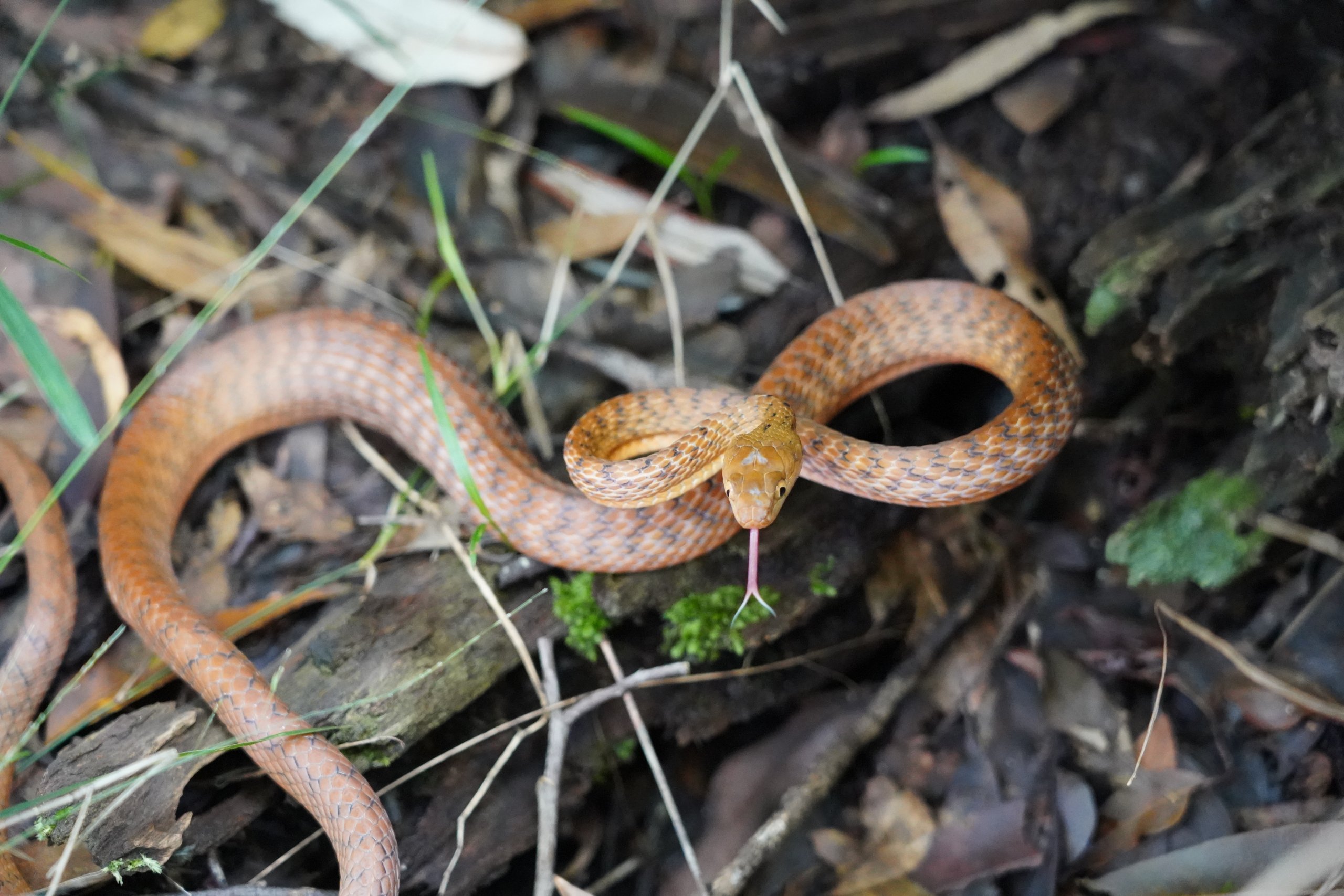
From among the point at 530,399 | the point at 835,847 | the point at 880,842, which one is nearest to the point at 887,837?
the point at 880,842

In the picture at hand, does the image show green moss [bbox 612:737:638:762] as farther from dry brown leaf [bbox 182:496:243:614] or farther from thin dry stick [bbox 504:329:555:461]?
dry brown leaf [bbox 182:496:243:614]

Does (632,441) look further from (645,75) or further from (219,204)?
(219,204)

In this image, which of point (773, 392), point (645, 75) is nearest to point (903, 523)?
point (773, 392)

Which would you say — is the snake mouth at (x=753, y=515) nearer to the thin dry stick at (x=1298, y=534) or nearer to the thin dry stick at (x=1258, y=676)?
the thin dry stick at (x=1258, y=676)

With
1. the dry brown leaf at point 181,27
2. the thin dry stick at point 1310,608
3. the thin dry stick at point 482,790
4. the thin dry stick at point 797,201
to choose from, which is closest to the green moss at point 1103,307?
the thin dry stick at point 797,201

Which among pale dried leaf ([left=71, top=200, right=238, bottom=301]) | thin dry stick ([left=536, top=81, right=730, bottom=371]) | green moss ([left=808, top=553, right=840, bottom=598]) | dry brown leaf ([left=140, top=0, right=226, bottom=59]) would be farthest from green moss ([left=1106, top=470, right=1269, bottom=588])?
dry brown leaf ([left=140, top=0, right=226, bottom=59])

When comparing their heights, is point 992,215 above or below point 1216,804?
above

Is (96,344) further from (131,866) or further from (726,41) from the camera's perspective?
(726,41)
